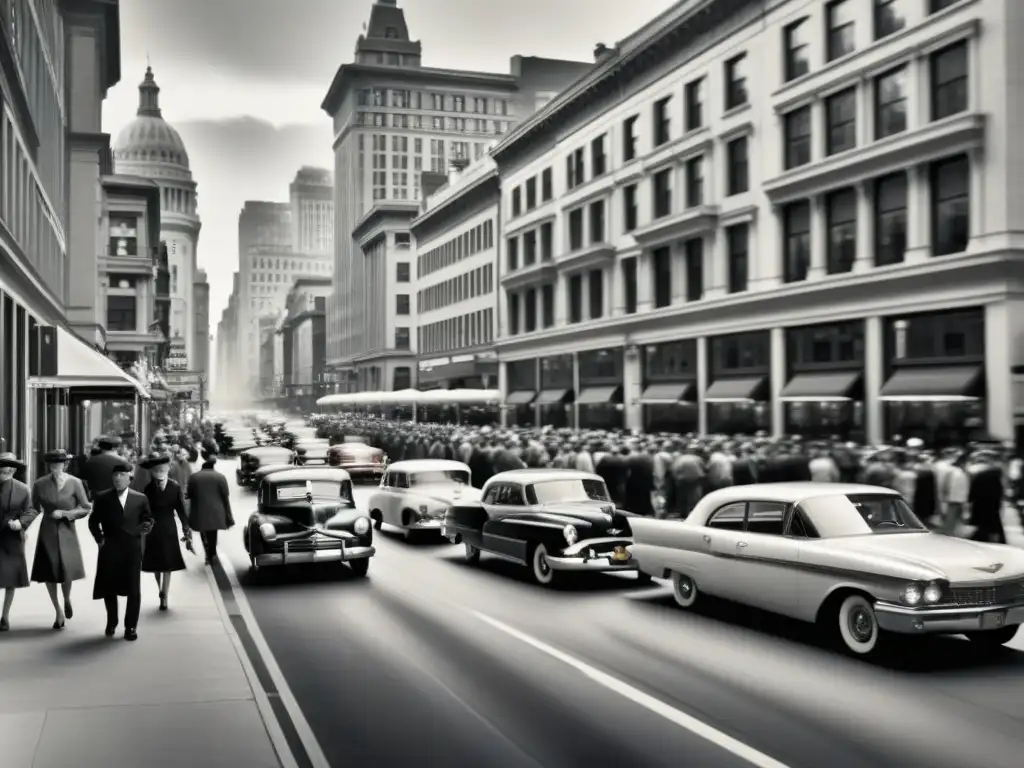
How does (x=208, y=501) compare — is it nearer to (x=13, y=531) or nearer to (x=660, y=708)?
(x=13, y=531)

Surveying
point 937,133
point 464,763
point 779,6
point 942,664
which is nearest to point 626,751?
point 464,763

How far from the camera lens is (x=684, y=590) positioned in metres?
12.7

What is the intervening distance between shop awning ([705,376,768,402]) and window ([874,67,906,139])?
9473 millimetres

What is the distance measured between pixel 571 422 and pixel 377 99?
94561mm

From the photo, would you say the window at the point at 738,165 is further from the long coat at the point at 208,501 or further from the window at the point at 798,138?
the long coat at the point at 208,501

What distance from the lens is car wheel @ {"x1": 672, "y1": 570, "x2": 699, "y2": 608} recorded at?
12602mm

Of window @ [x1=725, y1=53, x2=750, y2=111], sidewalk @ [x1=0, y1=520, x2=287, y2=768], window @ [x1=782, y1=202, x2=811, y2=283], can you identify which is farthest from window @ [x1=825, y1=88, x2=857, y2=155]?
sidewalk @ [x1=0, y1=520, x2=287, y2=768]

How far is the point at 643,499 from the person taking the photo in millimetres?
20703

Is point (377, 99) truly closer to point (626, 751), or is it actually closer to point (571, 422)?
point (571, 422)

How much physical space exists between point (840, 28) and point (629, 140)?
50.0ft

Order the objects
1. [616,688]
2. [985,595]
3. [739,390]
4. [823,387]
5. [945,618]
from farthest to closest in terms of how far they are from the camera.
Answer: [739,390] < [823,387] < [985,595] < [945,618] < [616,688]

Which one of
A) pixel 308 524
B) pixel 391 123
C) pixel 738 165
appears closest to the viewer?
pixel 308 524

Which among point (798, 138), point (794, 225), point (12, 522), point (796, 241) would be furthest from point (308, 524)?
point (798, 138)

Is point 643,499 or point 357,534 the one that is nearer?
point 357,534
